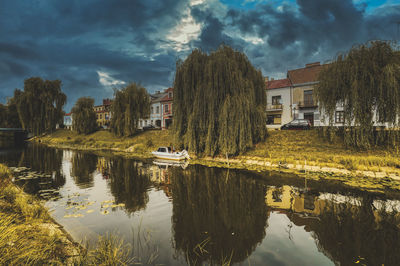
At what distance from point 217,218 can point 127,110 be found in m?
28.9

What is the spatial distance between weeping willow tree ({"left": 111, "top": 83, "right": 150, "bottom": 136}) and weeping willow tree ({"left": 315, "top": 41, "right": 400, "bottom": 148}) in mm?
27107

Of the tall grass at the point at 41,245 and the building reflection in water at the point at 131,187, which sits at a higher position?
the tall grass at the point at 41,245

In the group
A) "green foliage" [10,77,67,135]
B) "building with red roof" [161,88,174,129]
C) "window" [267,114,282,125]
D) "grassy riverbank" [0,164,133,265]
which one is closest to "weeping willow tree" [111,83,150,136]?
"building with red roof" [161,88,174,129]

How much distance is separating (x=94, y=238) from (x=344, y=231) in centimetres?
750

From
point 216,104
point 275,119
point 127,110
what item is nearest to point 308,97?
point 275,119

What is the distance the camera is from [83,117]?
40.7 meters

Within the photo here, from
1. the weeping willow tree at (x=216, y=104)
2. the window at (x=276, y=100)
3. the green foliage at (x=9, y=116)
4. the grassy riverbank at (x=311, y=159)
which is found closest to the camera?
the grassy riverbank at (x=311, y=159)

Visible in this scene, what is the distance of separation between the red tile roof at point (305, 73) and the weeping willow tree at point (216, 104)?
1546 cm

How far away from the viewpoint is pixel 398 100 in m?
13.8

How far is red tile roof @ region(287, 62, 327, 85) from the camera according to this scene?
3032 centimetres

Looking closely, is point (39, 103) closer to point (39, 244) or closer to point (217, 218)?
point (39, 244)

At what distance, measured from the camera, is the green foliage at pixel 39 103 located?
4029cm

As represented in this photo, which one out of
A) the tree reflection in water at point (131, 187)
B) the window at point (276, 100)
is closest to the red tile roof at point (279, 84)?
the window at point (276, 100)

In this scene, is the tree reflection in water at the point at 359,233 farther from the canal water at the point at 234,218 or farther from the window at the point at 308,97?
the window at the point at 308,97
